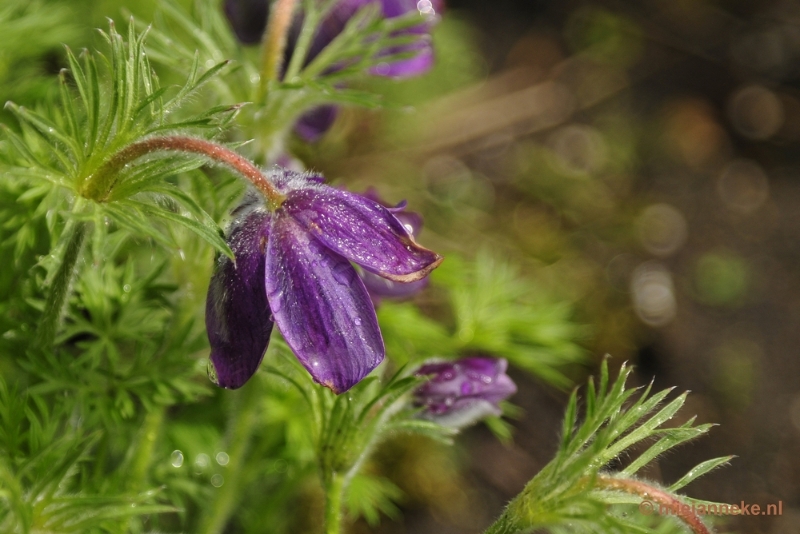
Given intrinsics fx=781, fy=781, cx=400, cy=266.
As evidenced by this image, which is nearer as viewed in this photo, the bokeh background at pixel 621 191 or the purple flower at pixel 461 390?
the purple flower at pixel 461 390

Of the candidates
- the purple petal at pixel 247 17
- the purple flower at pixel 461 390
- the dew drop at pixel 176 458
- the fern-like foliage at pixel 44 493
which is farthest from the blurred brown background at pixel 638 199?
the fern-like foliage at pixel 44 493

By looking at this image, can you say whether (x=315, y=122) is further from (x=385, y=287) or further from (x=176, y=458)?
(x=176, y=458)

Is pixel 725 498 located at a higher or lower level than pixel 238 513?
lower

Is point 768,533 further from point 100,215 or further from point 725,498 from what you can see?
point 100,215

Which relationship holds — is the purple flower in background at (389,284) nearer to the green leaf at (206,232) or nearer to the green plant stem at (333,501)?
the green plant stem at (333,501)

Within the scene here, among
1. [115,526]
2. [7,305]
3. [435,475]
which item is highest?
[7,305]

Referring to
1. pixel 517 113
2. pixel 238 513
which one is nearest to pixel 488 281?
pixel 238 513

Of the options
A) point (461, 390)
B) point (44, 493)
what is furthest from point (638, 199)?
point (44, 493)
